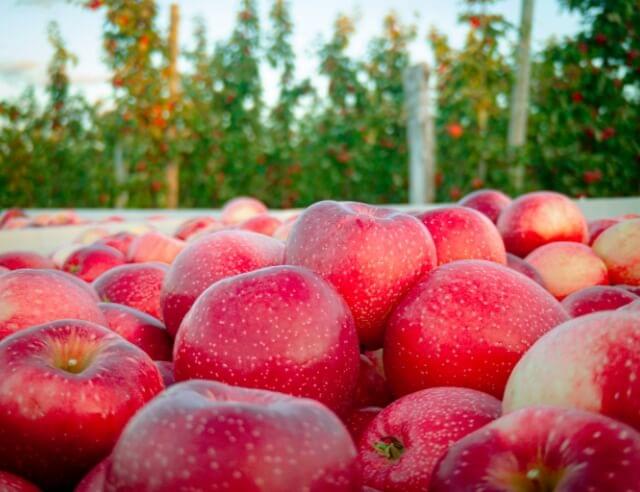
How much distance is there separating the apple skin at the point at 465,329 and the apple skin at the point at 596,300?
278 millimetres

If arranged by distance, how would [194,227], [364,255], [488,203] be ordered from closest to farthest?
[364,255], [488,203], [194,227]

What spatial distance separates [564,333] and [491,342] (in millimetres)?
239

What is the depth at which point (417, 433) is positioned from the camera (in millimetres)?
1053

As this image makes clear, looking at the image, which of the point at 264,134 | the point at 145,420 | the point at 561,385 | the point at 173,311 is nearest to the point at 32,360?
the point at 145,420

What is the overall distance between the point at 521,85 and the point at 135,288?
7.52 metres

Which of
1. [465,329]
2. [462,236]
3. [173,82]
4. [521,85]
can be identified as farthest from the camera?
[173,82]

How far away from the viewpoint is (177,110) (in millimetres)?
11219

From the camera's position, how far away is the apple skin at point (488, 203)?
2801 mm

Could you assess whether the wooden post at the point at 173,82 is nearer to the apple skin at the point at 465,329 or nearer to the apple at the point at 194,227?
the apple at the point at 194,227

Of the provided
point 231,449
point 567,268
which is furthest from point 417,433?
point 567,268

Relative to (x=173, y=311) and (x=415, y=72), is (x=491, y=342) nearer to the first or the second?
(x=173, y=311)

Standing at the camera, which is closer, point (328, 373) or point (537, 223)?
point (328, 373)

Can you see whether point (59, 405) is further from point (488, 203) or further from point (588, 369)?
point (488, 203)

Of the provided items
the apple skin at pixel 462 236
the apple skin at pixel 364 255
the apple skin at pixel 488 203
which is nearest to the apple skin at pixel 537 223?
the apple skin at pixel 488 203
